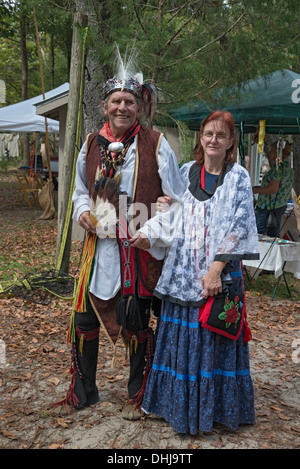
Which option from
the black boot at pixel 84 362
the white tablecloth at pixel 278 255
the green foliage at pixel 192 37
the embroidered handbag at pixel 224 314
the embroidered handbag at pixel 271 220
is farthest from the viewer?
the embroidered handbag at pixel 271 220

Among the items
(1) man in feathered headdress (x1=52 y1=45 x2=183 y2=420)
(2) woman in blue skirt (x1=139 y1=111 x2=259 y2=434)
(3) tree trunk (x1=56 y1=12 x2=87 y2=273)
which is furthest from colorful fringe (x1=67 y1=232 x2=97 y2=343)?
(3) tree trunk (x1=56 y1=12 x2=87 y2=273)

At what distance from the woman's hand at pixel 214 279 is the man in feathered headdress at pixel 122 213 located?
0.29 meters

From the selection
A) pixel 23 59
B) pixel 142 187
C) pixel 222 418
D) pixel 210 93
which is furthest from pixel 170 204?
pixel 23 59

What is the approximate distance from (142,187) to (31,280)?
3124 mm

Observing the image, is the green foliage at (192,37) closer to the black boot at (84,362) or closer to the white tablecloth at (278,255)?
the white tablecloth at (278,255)

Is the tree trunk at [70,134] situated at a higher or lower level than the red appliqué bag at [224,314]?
higher

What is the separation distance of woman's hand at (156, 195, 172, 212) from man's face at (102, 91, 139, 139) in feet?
1.38

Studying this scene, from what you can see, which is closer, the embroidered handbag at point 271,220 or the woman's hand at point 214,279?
the woman's hand at point 214,279

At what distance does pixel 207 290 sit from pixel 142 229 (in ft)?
1.51

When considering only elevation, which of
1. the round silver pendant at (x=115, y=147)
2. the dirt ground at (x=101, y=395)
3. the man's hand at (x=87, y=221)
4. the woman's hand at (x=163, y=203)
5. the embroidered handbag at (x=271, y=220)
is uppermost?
the round silver pendant at (x=115, y=147)

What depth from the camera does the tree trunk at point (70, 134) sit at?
4594 millimetres

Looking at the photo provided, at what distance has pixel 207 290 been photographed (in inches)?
99.4

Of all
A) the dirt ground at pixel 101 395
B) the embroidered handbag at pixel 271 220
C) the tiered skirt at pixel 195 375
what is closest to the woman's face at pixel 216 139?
the tiered skirt at pixel 195 375
